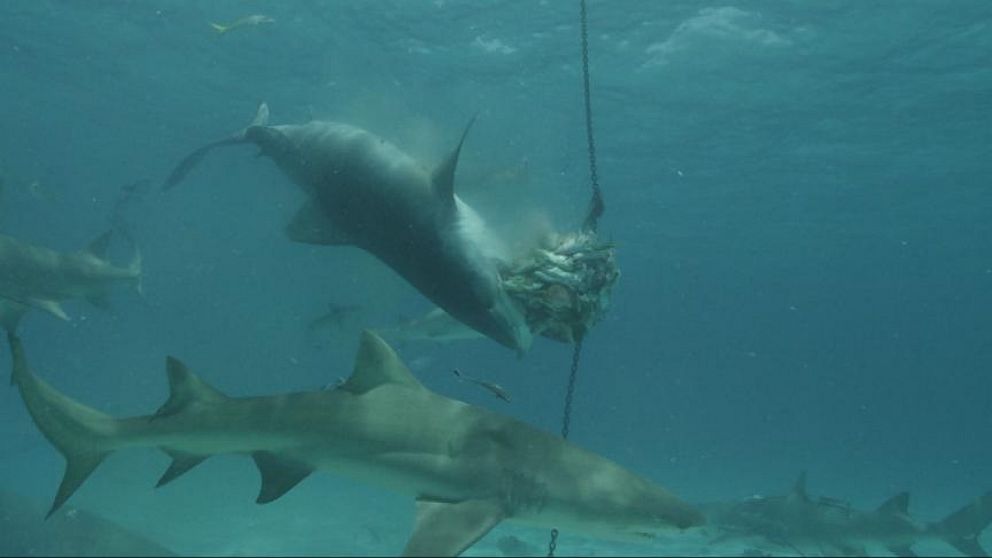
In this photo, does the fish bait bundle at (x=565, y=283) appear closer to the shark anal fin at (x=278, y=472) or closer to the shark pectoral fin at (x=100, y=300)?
the shark anal fin at (x=278, y=472)

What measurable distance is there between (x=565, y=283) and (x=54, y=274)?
8.60m

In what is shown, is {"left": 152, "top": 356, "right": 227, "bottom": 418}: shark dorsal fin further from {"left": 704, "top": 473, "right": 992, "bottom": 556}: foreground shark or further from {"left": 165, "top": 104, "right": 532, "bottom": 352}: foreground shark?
{"left": 704, "top": 473, "right": 992, "bottom": 556}: foreground shark

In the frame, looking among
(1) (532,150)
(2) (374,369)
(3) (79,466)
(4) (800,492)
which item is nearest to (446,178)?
(2) (374,369)

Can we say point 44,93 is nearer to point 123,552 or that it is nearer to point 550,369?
point 123,552

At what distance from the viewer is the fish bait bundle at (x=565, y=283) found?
5.36 meters

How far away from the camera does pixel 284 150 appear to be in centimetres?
707

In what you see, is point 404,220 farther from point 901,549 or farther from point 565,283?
point 901,549

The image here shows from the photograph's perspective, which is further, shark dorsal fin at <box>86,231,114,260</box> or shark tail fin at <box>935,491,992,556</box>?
shark tail fin at <box>935,491,992,556</box>

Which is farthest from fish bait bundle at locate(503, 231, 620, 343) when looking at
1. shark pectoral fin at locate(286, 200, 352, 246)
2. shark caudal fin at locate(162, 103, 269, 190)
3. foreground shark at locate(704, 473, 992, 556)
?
foreground shark at locate(704, 473, 992, 556)

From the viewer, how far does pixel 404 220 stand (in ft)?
18.2

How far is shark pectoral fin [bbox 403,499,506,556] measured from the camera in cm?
417

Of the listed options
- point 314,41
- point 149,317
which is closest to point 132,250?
point 314,41

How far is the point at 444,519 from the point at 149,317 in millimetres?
81048

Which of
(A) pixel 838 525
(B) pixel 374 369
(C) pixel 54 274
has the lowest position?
(A) pixel 838 525
